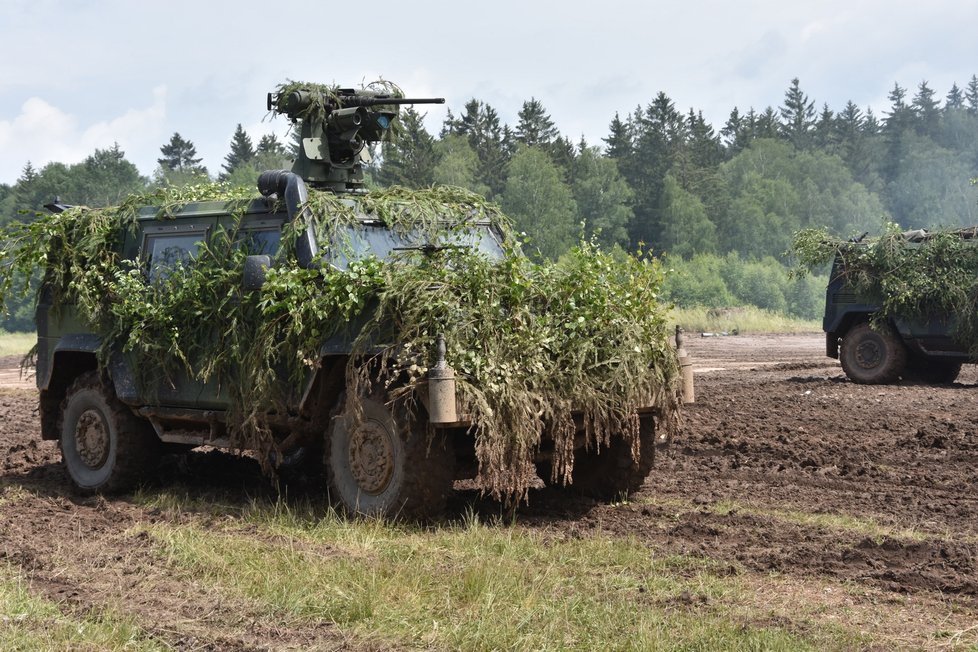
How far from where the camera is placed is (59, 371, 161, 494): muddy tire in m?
9.50

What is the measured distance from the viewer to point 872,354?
17469 millimetres

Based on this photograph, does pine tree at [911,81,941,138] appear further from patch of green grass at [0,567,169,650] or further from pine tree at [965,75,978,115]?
patch of green grass at [0,567,169,650]

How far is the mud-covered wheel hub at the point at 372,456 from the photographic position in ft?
25.2

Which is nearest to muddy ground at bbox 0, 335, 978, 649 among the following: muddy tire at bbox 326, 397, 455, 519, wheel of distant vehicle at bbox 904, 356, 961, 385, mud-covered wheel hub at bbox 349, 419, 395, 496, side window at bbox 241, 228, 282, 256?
muddy tire at bbox 326, 397, 455, 519

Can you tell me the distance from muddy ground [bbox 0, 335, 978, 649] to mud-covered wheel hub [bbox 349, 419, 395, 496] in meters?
0.98

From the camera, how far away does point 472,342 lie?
745 centimetres

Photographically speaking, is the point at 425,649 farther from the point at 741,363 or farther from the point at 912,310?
the point at 741,363

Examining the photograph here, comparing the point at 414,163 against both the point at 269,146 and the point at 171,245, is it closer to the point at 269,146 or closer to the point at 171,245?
the point at 269,146

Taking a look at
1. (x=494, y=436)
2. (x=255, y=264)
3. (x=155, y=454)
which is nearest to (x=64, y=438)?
(x=155, y=454)

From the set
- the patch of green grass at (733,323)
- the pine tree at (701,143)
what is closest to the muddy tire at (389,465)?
the patch of green grass at (733,323)

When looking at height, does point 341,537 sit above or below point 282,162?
below

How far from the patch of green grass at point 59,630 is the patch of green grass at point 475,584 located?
66cm

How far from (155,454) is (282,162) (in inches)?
2501

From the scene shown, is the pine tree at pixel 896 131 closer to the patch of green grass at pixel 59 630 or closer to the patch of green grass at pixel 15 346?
the patch of green grass at pixel 15 346
